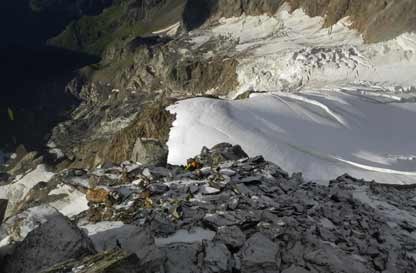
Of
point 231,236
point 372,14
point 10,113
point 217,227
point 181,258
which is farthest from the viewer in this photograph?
point 10,113

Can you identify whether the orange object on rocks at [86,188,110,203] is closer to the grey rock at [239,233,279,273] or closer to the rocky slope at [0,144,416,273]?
the rocky slope at [0,144,416,273]

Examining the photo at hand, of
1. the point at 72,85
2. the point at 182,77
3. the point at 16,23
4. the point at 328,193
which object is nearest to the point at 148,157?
the point at 328,193

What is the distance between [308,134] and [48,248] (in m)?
24.9

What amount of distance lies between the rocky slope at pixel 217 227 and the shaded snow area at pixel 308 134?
12.4 metres

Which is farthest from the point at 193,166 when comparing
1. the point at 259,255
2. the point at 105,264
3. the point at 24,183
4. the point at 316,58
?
the point at 316,58

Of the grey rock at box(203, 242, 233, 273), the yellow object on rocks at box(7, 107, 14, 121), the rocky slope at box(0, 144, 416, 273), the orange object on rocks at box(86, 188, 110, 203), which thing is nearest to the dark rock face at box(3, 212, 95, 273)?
the rocky slope at box(0, 144, 416, 273)

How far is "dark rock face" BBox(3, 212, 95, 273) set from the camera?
11133 millimetres

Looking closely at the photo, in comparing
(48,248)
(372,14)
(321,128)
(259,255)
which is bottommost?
(321,128)

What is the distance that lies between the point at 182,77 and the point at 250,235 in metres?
83.9

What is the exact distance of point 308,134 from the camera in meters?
34.5

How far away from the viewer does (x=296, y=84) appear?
6850 centimetres

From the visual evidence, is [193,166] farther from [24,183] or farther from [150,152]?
[24,183]

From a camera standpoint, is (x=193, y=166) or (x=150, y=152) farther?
(x=150, y=152)

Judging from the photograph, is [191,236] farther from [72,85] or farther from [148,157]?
[72,85]
